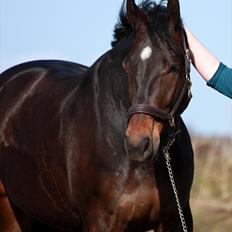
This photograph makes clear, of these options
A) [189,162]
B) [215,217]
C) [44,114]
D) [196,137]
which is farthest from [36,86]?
[196,137]

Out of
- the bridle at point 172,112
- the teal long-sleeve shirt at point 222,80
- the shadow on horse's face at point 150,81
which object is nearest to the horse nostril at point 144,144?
the shadow on horse's face at point 150,81

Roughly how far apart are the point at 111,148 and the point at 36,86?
1420mm

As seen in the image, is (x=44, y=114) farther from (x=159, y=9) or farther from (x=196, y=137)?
(x=196, y=137)

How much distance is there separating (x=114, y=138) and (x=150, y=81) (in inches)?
26.8

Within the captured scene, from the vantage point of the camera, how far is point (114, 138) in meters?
5.32

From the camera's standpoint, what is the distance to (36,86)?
653cm

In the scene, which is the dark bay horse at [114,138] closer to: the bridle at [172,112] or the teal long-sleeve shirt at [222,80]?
the bridle at [172,112]

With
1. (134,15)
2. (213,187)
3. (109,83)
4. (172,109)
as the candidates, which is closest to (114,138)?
(109,83)

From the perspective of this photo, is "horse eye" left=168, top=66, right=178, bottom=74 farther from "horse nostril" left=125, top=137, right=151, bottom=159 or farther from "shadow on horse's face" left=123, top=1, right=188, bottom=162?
"horse nostril" left=125, top=137, right=151, bottom=159

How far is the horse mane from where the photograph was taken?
4.90m

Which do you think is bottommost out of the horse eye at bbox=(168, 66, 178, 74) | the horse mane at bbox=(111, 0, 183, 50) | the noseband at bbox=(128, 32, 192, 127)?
the noseband at bbox=(128, 32, 192, 127)

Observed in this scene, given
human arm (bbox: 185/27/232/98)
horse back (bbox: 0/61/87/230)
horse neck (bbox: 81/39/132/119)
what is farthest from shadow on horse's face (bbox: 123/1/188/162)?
horse back (bbox: 0/61/87/230)

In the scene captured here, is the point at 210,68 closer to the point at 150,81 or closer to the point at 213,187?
the point at 150,81

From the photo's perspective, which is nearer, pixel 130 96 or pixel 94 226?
pixel 130 96
